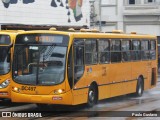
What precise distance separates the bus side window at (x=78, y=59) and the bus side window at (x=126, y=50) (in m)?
3.53

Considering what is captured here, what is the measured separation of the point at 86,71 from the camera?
52.1ft

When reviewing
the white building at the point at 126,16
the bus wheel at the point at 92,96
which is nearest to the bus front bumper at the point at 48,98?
the bus wheel at the point at 92,96

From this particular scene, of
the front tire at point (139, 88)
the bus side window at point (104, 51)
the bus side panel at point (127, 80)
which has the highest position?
the bus side window at point (104, 51)

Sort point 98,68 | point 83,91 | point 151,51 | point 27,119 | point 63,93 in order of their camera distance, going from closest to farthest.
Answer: point 27,119 → point 63,93 → point 83,91 → point 98,68 → point 151,51

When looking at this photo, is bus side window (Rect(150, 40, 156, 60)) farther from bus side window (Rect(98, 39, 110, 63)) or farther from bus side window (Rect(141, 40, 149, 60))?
bus side window (Rect(98, 39, 110, 63))

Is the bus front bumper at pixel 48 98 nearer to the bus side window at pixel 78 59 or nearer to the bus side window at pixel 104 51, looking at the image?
the bus side window at pixel 78 59

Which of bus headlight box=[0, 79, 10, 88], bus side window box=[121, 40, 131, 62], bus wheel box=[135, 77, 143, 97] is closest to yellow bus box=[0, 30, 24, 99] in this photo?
bus headlight box=[0, 79, 10, 88]

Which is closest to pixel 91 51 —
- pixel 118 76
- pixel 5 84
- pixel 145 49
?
pixel 118 76

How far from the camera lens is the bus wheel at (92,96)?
1619 cm

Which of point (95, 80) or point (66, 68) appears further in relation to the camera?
point (95, 80)

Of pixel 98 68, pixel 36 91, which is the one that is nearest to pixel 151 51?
pixel 98 68

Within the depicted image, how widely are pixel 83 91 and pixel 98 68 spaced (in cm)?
143

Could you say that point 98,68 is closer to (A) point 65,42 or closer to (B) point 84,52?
(B) point 84,52

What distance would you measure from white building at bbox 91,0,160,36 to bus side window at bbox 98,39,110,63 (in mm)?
21561
